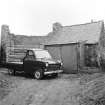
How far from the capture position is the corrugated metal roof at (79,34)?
55.7ft

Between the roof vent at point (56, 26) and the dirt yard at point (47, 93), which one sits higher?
the roof vent at point (56, 26)

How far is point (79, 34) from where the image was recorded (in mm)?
18188

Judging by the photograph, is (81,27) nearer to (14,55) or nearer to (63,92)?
(14,55)

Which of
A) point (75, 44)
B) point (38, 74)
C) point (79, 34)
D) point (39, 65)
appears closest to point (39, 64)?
point (39, 65)

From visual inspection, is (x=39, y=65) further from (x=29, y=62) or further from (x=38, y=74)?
(x=29, y=62)

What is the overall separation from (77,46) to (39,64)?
384 centimetres

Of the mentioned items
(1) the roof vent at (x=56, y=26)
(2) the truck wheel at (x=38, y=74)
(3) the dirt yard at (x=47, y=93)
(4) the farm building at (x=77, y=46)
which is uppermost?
(1) the roof vent at (x=56, y=26)

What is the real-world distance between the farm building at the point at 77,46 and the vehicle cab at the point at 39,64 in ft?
6.85

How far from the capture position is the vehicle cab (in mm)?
11914

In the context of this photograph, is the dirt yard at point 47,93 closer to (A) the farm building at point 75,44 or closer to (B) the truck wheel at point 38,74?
(B) the truck wheel at point 38,74

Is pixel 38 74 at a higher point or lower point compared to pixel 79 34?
lower

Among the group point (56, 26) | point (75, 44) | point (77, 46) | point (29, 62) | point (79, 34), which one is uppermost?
point (56, 26)

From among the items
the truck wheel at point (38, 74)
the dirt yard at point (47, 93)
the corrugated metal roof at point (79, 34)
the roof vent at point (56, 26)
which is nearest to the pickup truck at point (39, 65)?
the truck wheel at point (38, 74)

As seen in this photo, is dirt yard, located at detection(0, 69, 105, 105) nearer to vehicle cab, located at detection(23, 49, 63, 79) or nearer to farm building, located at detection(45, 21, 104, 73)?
vehicle cab, located at detection(23, 49, 63, 79)
